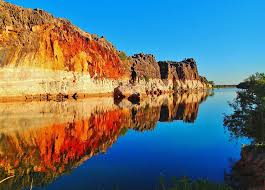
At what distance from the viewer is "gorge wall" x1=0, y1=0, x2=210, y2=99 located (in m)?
55.1

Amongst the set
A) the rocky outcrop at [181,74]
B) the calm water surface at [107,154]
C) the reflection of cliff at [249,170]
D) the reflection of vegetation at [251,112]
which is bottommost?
the calm water surface at [107,154]

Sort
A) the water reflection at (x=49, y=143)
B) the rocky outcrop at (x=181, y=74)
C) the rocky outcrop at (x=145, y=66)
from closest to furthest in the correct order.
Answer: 1. the water reflection at (x=49, y=143)
2. the rocky outcrop at (x=145, y=66)
3. the rocky outcrop at (x=181, y=74)

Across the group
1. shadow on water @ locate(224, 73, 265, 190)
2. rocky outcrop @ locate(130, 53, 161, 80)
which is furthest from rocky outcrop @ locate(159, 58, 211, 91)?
shadow on water @ locate(224, 73, 265, 190)

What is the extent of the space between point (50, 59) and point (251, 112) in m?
53.5

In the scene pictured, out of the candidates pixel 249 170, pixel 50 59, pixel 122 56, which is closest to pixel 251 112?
pixel 249 170

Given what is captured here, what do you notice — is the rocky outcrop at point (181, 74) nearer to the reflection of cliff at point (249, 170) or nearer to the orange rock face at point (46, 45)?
the orange rock face at point (46, 45)

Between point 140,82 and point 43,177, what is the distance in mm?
97521

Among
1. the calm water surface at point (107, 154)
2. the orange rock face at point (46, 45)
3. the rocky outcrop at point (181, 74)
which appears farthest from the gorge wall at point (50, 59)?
the rocky outcrop at point (181, 74)

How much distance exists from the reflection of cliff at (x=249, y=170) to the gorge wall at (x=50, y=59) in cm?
4495

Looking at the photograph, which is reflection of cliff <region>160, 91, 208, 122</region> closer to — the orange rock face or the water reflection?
the water reflection

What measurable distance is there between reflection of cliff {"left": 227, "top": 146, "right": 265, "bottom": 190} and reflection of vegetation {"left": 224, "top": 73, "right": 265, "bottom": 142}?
2000 millimetres

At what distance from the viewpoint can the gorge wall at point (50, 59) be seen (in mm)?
55062

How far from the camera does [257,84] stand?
17.8 m

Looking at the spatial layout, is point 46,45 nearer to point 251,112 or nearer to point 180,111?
point 180,111
